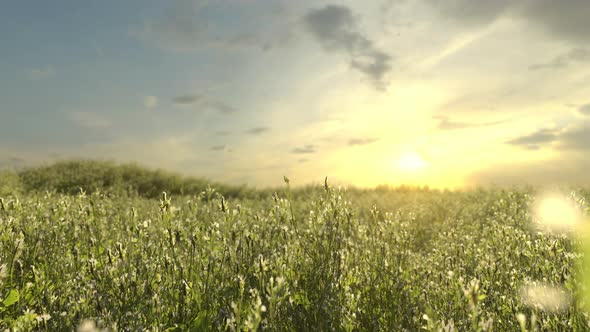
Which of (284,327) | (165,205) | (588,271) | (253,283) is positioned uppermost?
(165,205)

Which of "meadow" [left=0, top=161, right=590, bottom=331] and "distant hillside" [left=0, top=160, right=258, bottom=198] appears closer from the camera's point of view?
"meadow" [left=0, top=161, right=590, bottom=331]

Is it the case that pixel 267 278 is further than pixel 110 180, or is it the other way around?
pixel 110 180

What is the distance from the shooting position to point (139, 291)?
345 cm

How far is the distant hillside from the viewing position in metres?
17.6

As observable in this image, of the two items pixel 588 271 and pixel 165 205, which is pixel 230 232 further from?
pixel 588 271

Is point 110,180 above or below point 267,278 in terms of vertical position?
above

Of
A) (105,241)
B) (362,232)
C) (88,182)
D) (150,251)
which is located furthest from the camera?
(88,182)

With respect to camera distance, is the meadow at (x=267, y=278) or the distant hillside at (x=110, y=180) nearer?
the meadow at (x=267, y=278)

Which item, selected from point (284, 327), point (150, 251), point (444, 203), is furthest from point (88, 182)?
point (284, 327)

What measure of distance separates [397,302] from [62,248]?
3644 mm

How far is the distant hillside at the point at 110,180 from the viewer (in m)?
17.6

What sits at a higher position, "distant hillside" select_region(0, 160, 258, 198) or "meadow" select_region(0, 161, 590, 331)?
"distant hillside" select_region(0, 160, 258, 198)

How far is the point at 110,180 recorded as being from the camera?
18406 mm

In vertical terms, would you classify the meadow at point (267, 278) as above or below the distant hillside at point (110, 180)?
below
